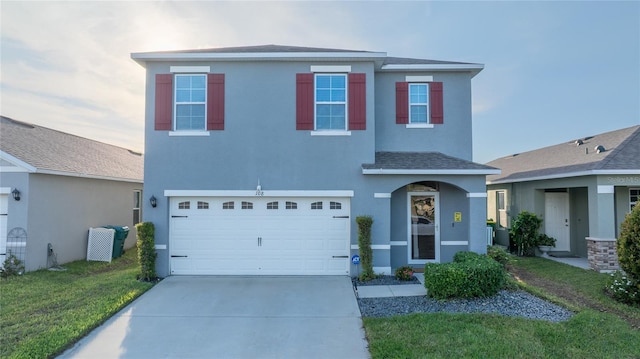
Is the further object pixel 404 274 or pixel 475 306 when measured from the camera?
pixel 404 274

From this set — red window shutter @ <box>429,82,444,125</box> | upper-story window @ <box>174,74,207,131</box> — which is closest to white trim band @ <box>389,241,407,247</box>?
red window shutter @ <box>429,82,444,125</box>

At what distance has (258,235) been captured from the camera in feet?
29.7

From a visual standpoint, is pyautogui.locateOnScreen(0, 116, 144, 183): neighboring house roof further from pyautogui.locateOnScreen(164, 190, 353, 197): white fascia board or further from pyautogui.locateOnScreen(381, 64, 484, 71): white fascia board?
pyautogui.locateOnScreen(381, 64, 484, 71): white fascia board

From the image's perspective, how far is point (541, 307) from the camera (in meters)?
6.26

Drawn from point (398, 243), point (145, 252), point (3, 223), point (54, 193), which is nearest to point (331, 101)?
point (398, 243)

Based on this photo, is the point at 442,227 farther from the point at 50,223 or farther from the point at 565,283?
the point at 50,223

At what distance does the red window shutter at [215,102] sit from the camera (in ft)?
29.5

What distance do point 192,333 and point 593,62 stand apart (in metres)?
18.2

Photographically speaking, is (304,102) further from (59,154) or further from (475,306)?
(59,154)

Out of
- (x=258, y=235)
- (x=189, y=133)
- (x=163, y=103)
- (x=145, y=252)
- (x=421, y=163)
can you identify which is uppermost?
(x=163, y=103)

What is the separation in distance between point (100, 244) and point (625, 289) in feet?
48.2

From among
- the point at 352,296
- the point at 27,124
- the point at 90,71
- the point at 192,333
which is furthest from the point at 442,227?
the point at 27,124

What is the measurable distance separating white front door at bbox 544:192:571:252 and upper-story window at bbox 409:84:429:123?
6.69 metres

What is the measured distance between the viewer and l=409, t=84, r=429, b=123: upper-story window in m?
10.1
